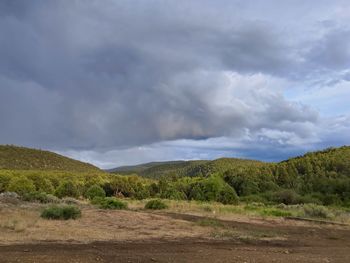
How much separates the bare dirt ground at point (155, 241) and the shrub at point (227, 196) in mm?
27712

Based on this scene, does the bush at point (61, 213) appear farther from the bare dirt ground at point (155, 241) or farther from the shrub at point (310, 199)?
the shrub at point (310, 199)

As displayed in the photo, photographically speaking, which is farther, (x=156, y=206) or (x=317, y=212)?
(x=156, y=206)

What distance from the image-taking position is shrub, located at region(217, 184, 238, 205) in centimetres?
5861

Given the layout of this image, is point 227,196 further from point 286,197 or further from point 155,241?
point 155,241

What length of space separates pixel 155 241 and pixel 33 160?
110m

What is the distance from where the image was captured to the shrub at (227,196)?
58606 millimetres

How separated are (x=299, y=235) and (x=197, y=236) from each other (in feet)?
19.7

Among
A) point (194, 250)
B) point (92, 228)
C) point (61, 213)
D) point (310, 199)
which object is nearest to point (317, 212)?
point (61, 213)

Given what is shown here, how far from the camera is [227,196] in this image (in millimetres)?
59875

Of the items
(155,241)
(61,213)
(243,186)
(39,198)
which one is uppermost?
(243,186)

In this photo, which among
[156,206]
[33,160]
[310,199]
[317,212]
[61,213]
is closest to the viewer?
[61,213]

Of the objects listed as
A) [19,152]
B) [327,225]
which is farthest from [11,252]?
[19,152]

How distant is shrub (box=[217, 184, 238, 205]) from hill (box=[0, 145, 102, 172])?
2631 inches

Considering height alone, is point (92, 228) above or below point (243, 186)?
below
